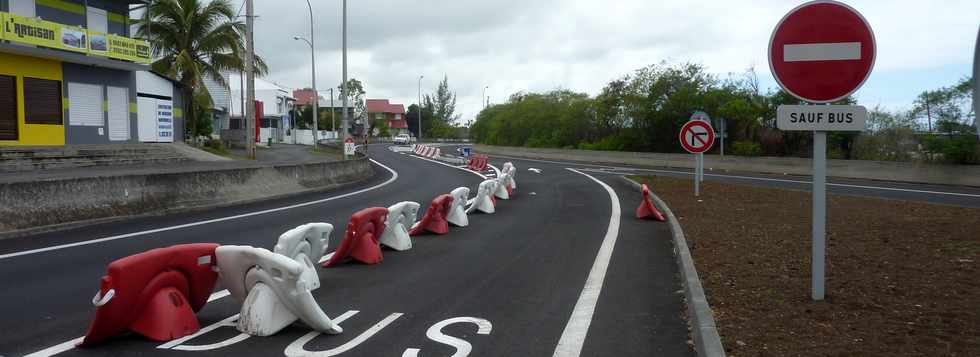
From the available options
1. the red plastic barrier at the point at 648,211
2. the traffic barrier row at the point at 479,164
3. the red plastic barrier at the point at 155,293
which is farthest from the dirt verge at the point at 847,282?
the traffic barrier row at the point at 479,164

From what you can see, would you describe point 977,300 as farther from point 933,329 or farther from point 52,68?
point 52,68

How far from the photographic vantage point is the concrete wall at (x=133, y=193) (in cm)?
1231

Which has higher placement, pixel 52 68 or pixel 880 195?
pixel 52 68

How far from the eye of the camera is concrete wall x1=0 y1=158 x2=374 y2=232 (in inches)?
485

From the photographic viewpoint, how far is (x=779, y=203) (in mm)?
18625

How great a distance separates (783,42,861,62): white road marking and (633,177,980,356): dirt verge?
2.10 m

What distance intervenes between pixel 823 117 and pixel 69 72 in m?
30.2

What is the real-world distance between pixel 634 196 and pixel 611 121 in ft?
113

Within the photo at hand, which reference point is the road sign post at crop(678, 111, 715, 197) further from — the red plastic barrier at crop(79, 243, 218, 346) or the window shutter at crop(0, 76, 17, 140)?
the window shutter at crop(0, 76, 17, 140)

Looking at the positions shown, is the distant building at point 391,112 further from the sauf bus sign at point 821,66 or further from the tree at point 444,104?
the sauf bus sign at point 821,66

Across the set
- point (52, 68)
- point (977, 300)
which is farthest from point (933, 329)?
point (52, 68)

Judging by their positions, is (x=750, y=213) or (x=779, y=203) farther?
(x=779, y=203)

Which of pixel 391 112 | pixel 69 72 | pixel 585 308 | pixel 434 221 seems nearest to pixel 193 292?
pixel 585 308

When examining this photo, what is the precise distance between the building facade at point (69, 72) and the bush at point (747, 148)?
28293mm
